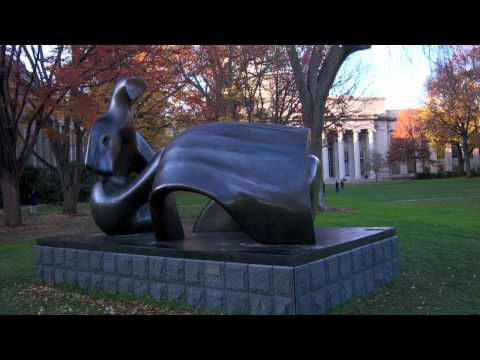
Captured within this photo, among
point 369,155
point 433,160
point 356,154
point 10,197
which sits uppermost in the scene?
point 356,154

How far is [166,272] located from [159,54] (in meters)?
13.1

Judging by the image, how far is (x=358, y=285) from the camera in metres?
6.79

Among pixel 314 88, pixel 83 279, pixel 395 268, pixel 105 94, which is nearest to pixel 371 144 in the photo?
pixel 314 88

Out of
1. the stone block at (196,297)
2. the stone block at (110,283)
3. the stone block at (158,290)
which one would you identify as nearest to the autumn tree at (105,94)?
the stone block at (110,283)

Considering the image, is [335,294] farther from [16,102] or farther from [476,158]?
[476,158]

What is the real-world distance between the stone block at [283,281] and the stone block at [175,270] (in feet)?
4.67

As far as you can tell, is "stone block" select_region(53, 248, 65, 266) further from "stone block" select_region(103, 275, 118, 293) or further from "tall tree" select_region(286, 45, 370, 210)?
"tall tree" select_region(286, 45, 370, 210)

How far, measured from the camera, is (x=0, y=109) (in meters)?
16.2

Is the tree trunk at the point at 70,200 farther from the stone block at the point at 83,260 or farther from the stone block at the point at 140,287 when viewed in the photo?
the stone block at the point at 140,287

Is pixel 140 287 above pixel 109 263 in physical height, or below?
below

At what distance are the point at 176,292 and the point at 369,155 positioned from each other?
71.4 m

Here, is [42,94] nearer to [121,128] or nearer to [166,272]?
[121,128]

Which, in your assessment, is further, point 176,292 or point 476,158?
point 476,158

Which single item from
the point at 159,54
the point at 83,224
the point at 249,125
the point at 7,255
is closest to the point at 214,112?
the point at 159,54
